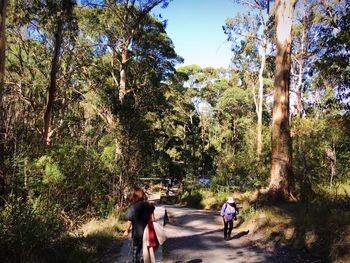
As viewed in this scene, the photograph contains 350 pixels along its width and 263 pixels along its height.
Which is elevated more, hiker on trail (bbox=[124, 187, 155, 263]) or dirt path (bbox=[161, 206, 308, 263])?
hiker on trail (bbox=[124, 187, 155, 263])

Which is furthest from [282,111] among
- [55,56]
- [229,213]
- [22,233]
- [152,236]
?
[22,233]

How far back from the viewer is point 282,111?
14344 millimetres

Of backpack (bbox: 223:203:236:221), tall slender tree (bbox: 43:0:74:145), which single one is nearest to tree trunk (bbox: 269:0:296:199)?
backpack (bbox: 223:203:236:221)

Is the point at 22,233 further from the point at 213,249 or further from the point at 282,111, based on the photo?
the point at 282,111

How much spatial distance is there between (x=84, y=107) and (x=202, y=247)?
17.1 meters

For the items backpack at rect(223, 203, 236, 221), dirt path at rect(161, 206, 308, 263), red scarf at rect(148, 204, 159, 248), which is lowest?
dirt path at rect(161, 206, 308, 263)

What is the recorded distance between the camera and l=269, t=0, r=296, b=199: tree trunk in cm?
1391

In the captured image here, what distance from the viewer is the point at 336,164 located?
675 inches

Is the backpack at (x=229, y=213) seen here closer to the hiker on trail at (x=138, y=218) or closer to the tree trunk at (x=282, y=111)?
the tree trunk at (x=282, y=111)

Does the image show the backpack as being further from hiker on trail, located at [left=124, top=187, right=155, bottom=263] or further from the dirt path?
hiker on trail, located at [left=124, top=187, right=155, bottom=263]

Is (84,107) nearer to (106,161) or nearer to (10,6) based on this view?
(10,6)

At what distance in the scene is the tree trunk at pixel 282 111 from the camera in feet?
45.6

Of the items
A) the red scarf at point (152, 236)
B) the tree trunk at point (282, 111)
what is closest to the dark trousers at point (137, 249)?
the red scarf at point (152, 236)

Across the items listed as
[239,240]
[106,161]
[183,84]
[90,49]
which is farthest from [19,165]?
[183,84]
